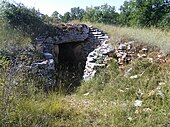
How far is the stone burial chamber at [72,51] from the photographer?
6234 mm

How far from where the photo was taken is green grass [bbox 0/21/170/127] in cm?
343

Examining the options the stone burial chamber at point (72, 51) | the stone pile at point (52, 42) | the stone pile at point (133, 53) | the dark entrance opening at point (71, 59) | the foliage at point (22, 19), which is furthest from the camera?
the dark entrance opening at point (71, 59)

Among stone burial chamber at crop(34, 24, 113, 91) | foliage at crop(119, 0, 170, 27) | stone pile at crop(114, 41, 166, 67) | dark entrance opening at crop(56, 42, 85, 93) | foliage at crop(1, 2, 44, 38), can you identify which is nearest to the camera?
stone pile at crop(114, 41, 166, 67)

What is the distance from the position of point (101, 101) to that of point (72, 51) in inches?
177

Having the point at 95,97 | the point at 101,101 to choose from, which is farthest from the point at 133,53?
the point at 101,101

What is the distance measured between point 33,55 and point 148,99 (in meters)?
3.43

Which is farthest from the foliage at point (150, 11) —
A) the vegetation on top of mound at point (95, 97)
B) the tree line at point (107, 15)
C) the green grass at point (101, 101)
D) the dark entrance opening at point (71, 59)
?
the green grass at point (101, 101)

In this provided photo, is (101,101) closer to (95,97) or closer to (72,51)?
(95,97)

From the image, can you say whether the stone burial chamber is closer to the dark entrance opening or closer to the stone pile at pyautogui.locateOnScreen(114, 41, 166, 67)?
the dark entrance opening

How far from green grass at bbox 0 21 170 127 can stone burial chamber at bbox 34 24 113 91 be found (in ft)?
2.11

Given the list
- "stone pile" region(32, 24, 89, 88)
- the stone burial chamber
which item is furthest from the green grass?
"stone pile" region(32, 24, 89, 88)

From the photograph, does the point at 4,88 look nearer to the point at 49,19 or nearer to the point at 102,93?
the point at 102,93

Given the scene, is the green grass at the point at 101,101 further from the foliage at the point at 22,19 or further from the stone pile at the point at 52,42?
the foliage at the point at 22,19

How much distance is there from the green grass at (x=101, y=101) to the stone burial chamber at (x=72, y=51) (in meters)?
0.64
